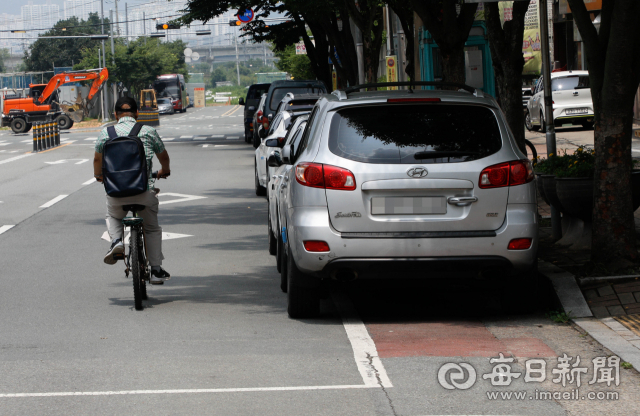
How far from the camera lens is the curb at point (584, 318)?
5961 millimetres

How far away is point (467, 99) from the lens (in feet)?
22.7

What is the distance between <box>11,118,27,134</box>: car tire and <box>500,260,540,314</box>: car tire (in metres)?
46.1

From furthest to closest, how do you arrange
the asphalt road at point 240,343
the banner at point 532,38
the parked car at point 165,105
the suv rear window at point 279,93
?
the parked car at point 165,105 < the banner at point 532,38 < the suv rear window at point 279,93 < the asphalt road at point 240,343

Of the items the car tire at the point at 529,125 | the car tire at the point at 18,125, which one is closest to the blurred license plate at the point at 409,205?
the car tire at the point at 529,125

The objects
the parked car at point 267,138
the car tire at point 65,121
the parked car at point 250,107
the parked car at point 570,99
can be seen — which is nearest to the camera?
the parked car at point 267,138

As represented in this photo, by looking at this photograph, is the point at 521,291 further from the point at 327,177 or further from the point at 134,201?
the point at 134,201

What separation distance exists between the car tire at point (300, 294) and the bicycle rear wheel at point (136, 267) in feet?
4.28

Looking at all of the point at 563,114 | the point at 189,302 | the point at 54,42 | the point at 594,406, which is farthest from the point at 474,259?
the point at 54,42

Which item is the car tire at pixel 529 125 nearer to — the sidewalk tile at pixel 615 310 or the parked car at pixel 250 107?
the parked car at pixel 250 107

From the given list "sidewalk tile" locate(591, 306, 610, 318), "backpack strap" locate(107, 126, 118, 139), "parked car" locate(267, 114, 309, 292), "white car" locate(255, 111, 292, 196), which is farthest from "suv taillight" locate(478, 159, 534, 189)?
"white car" locate(255, 111, 292, 196)

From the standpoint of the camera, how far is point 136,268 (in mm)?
7621

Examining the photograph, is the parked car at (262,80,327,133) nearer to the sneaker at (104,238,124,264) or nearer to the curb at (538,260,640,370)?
the sneaker at (104,238,124,264)

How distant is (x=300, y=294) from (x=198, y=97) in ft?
376

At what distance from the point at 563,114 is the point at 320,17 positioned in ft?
24.2
